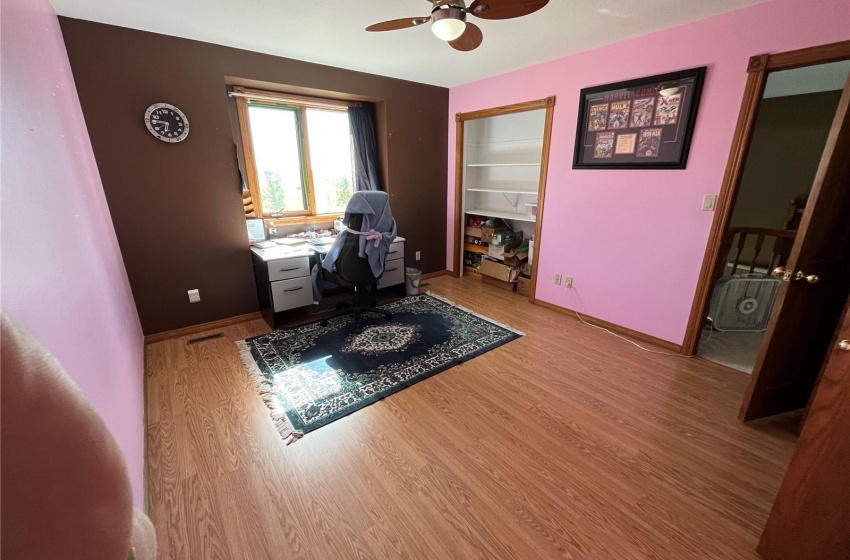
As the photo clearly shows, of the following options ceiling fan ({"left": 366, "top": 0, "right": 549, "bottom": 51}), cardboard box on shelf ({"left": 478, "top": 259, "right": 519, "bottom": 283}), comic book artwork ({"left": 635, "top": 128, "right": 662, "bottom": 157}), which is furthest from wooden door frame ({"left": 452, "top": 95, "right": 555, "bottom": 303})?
ceiling fan ({"left": 366, "top": 0, "right": 549, "bottom": 51})

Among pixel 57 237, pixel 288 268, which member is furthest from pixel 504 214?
pixel 57 237

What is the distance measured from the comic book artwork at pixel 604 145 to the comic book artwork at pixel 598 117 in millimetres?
62

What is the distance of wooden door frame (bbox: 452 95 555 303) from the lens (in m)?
3.16

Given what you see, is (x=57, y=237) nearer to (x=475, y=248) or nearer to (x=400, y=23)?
(x=400, y=23)

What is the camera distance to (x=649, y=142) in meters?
2.56

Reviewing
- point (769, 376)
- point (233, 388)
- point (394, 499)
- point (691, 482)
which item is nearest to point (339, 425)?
point (394, 499)

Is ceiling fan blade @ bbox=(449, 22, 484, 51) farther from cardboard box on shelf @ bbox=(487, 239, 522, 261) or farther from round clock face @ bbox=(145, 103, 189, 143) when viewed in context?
cardboard box on shelf @ bbox=(487, 239, 522, 261)

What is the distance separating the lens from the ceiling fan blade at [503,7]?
159cm

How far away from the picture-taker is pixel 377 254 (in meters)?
2.83

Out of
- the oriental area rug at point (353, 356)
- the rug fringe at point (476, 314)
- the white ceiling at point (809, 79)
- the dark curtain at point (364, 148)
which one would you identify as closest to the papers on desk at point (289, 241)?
the oriental area rug at point (353, 356)

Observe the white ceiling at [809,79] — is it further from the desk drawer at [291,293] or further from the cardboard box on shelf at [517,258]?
the desk drawer at [291,293]

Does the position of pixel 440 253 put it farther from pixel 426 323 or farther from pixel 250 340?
pixel 250 340

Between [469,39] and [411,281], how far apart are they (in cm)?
235

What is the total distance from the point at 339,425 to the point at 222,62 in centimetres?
286
